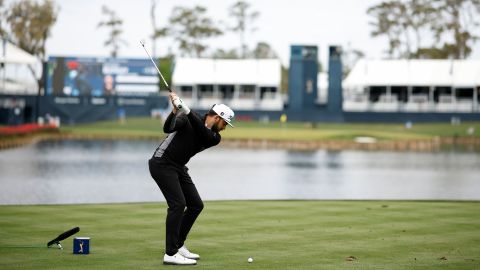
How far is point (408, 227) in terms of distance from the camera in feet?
64.7

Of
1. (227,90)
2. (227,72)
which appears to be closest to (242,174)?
(227,90)

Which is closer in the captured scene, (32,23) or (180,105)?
(180,105)

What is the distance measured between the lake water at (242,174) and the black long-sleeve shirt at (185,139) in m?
14.5

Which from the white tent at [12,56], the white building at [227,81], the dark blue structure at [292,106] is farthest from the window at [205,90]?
the white tent at [12,56]

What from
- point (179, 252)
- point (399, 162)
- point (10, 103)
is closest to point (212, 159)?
point (399, 162)

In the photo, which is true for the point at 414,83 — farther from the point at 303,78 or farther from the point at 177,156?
the point at 177,156

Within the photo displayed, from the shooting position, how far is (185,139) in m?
15.1

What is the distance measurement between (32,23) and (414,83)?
151 feet

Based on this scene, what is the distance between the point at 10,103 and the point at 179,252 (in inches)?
3152

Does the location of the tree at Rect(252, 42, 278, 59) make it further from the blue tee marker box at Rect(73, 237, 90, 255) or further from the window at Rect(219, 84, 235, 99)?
the blue tee marker box at Rect(73, 237, 90, 255)

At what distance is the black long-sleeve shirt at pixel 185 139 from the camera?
14.9 meters

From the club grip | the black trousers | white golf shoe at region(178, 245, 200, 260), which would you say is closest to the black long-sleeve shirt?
the black trousers

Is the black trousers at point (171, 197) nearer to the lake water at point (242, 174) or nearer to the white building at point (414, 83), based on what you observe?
the lake water at point (242, 174)

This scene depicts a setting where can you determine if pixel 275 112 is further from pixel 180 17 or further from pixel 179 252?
pixel 179 252
